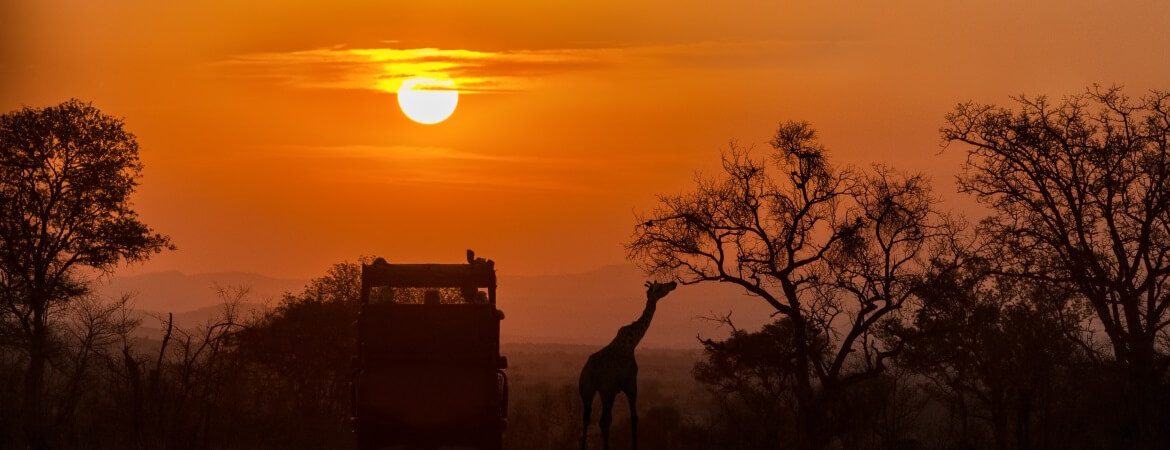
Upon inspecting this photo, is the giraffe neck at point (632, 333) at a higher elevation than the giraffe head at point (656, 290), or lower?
lower

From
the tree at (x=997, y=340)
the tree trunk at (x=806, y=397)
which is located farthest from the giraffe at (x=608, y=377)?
the tree at (x=997, y=340)

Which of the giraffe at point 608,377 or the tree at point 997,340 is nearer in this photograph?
the giraffe at point 608,377

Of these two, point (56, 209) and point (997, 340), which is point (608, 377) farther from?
point (56, 209)

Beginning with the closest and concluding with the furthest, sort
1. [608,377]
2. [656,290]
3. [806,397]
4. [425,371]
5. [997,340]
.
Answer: [425,371] → [608,377] → [656,290] → [806,397] → [997,340]

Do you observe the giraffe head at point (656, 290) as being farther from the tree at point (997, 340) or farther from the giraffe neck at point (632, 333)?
the tree at point (997, 340)

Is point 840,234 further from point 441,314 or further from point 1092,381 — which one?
point 441,314

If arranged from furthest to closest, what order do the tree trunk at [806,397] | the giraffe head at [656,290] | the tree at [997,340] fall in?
the tree at [997,340] < the tree trunk at [806,397] < the giraffe head at [656,290]

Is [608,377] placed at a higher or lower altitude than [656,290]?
lower

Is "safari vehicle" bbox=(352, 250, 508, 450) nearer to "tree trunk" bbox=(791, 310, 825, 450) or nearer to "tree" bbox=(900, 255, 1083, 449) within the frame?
"tree trunk" bbox=(791, 310, 825, 450)

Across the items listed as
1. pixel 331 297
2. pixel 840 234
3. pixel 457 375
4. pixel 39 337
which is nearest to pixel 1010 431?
pixel 840 234

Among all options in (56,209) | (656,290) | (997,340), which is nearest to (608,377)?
(656,290)

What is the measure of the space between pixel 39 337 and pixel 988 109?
33.4 metres

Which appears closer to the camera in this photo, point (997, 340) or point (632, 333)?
point (632, 333)

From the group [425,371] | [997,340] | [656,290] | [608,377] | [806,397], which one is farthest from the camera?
[997,340]
